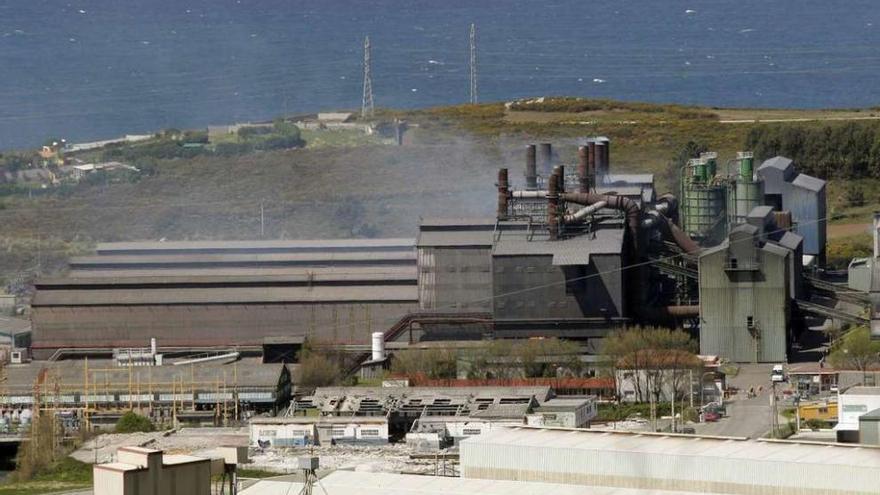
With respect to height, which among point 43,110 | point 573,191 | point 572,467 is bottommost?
point 572,467

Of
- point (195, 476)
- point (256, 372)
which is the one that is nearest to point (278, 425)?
point (256, 372)

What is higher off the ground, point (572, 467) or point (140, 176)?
point (140, 176)

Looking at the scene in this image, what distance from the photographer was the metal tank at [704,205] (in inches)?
3150

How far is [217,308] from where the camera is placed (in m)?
75.6

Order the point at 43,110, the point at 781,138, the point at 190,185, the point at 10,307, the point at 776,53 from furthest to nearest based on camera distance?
Result: the point at 776,53, the point at 43,110, the point at 190,185, the point at 781,138, the point at 10,307

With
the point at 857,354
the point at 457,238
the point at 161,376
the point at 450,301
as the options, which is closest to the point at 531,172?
the point at 457,238

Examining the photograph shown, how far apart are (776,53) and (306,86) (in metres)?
38.0

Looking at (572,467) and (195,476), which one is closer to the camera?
(195,476)

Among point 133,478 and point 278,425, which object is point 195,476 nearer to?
point 133,478

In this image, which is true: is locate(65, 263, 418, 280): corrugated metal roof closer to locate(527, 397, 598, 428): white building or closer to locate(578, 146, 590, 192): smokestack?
locate(578, 146, 590, 192): smokestack

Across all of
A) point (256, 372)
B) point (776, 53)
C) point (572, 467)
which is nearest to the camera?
point (572, 467)

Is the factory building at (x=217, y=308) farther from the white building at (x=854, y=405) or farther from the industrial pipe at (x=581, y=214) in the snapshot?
the white building at (x=854, y=405)

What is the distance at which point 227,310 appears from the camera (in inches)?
2977

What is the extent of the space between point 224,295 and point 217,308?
52 cm
